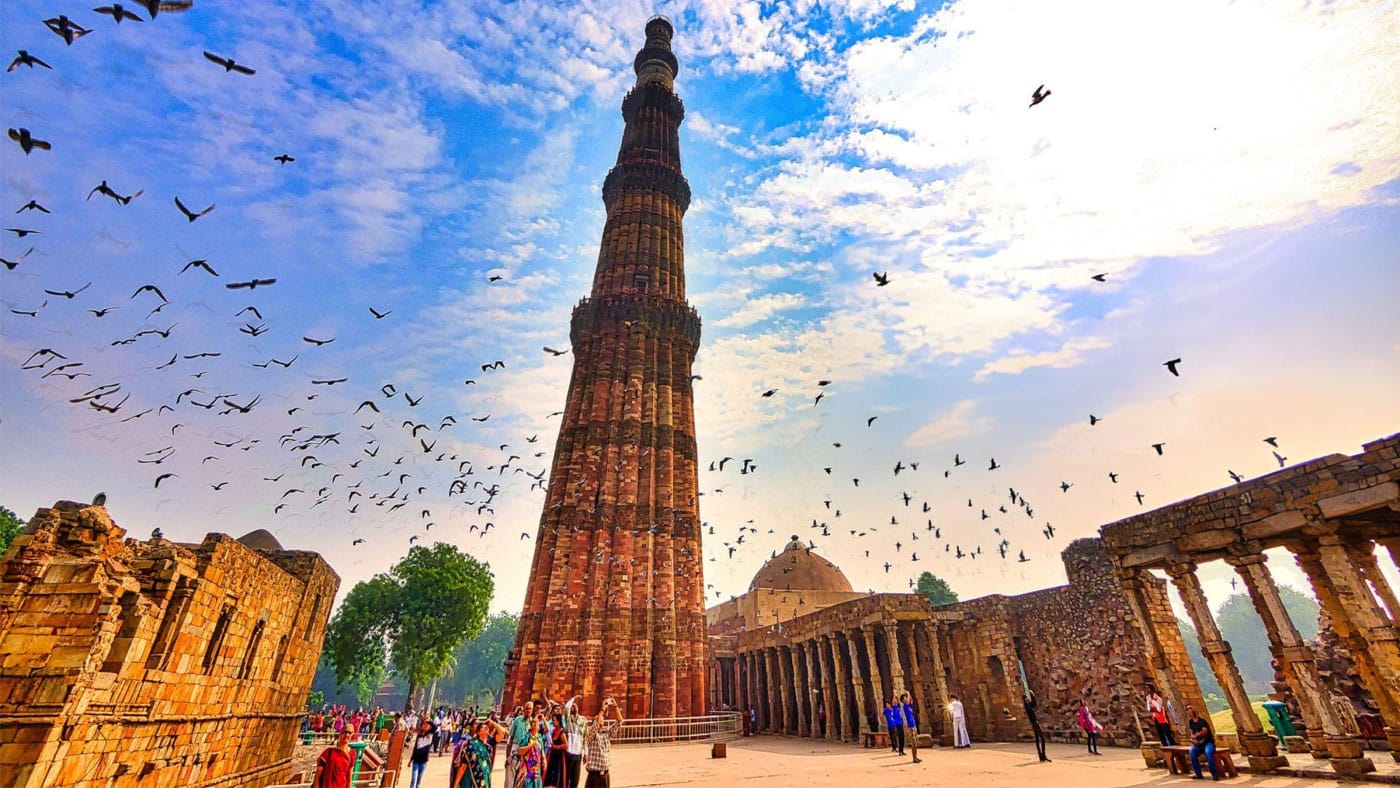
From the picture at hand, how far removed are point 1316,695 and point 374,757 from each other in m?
15.5

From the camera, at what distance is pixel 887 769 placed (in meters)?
12.6

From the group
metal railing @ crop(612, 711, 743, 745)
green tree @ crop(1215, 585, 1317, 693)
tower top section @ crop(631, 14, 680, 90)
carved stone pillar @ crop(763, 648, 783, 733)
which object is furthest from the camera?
green tree @ crop(1215, 585, 1317, 693)

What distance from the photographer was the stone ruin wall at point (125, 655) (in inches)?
304

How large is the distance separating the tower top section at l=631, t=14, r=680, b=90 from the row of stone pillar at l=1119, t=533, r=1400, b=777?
40.7 m

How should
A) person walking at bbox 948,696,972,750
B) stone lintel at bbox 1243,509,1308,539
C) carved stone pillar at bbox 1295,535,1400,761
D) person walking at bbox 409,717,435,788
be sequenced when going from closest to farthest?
carved stone pillar at bbox 1295,535,1400,761 → stone lintel at bbox 1243,509,1308,539 → person walking at bbox 409,717,435,788 → person walking at bbox 948,696,972,750

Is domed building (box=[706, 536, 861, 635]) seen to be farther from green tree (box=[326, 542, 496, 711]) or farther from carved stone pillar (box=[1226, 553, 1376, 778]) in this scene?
carved stone pillar (box=[1226, 553, 1376, 778])

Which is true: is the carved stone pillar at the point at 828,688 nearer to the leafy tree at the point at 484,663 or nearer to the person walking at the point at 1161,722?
the person walking at the point at 1161,722

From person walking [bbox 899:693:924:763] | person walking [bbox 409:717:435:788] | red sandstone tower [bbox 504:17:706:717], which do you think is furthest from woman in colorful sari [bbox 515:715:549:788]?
red sandstone tower [bbox 504:17:706:717]

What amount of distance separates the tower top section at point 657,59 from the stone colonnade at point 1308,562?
39.7 meters

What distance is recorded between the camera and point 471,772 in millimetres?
8641

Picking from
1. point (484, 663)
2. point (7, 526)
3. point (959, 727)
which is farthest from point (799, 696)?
point (484, 663)

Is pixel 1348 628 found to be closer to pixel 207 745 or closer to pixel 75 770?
pixel 75 770

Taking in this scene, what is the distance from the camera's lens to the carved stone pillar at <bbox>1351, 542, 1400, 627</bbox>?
33.5ft

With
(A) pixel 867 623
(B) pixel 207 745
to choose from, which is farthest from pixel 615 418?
(B) pixel 207 745
